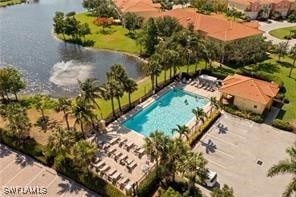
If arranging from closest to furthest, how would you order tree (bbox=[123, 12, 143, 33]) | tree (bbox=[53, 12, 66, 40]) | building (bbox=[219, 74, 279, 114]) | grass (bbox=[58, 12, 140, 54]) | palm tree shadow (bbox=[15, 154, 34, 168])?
palm tree shadow (bbox=[15, 154, 34, 168]) → building (bbox=[219, 74, 279, 114]) → grass (bbox=[58, 12, 140, 54]) → tree (bbox=[53, 12, 66, 40]) → tree (bbox=[123, 12, 143, 33])

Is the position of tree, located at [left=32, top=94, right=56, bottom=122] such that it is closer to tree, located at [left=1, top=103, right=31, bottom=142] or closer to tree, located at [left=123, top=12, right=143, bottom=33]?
tree, located at [left=1, top=103, right=31, bottom=142]

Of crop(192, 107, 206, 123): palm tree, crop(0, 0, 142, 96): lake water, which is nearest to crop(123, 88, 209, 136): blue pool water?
crop(192, 107, 206, 123): palm tree

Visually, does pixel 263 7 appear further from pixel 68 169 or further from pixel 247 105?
pixel 68 169

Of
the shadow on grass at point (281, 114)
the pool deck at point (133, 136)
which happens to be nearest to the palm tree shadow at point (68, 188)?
the pool deck at point (133, 136)

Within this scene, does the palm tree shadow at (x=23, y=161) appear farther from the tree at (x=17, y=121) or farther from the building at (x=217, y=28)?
the building at (x=217, y=28)

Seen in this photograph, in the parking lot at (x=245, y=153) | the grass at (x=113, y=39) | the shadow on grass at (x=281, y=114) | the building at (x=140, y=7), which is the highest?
the building at (x=140, y=7)
